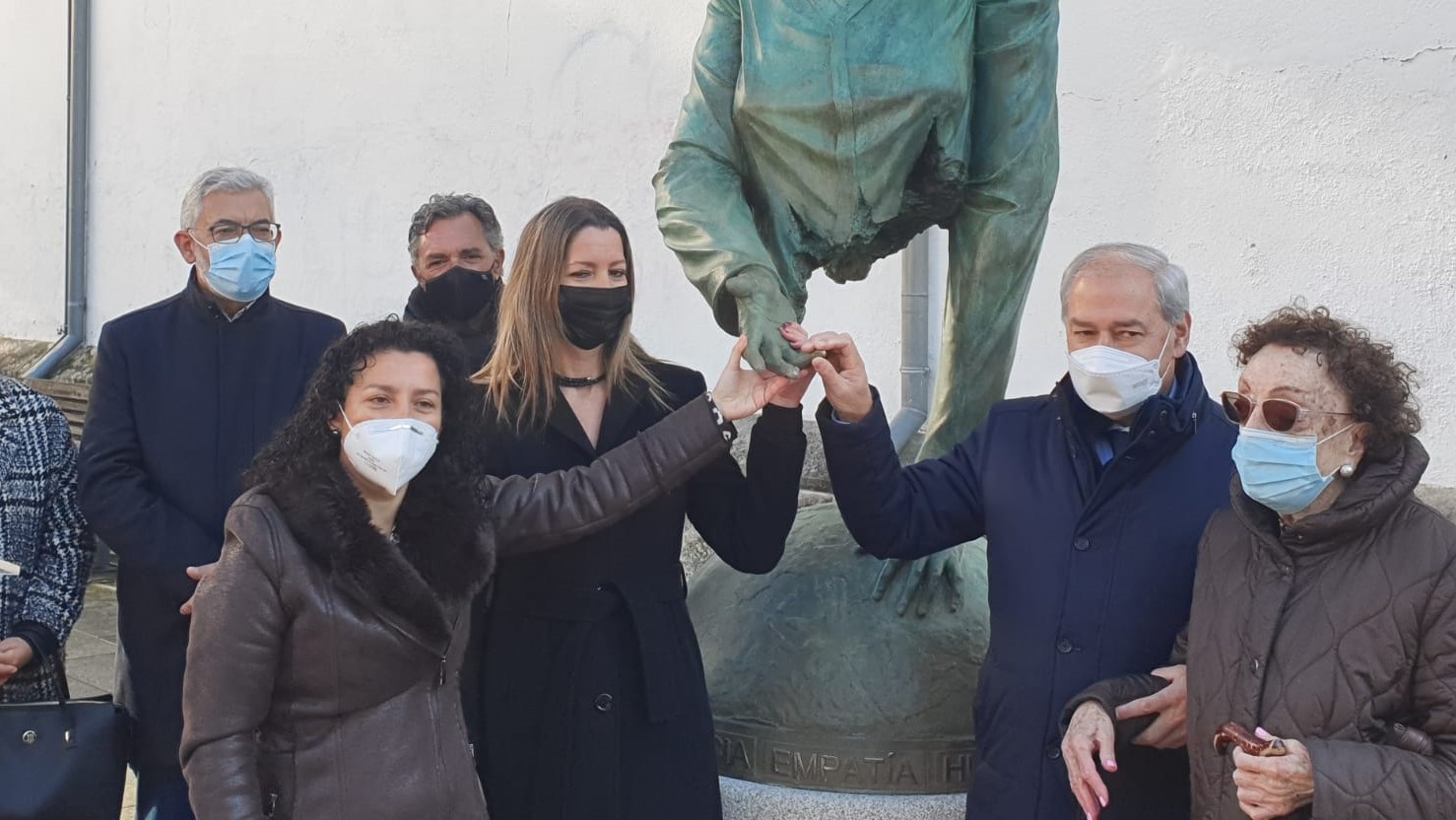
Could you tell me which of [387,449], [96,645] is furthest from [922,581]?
[96,645]

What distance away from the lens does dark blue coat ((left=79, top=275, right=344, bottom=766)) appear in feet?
9.36

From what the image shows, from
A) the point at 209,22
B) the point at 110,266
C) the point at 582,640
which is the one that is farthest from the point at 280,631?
the point at 110,266

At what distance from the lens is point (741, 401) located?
2.46 meters

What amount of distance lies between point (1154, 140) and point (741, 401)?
2.82 meters

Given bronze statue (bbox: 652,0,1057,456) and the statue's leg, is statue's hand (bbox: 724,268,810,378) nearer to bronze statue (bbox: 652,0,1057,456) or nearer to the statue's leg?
bronze statue (bbox: 652,0,1057,456)

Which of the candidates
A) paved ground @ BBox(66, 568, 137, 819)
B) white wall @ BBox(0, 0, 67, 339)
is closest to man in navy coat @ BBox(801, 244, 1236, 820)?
paved ground @ BBox(66, 568, 137, 819)

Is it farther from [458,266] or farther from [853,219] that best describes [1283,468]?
[458,266]

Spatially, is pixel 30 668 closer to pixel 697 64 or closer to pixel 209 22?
pixel 697 64

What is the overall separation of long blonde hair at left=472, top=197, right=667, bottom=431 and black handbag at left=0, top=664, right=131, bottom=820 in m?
0.89

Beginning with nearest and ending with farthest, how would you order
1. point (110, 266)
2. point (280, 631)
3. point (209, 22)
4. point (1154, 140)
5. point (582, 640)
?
point (280, 631), point (582, 640), point (1154, 140), point (209, 22), point (110, 266)

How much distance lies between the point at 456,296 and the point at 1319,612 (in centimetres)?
204

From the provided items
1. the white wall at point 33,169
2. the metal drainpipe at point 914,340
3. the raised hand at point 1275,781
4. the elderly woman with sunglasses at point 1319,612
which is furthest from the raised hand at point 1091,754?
the white wall at point 33,169

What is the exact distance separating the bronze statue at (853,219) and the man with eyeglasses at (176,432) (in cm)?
82

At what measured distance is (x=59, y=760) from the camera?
2664mm
